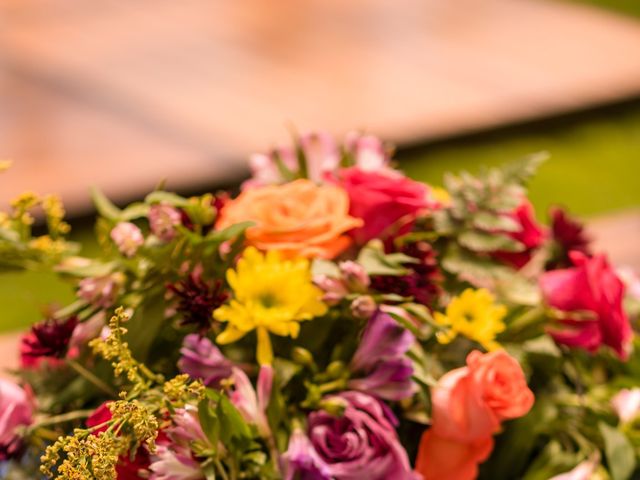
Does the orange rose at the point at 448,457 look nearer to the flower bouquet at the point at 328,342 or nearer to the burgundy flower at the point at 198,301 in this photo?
the flower bouquet at the point at 328,342

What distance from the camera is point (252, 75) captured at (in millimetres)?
2887

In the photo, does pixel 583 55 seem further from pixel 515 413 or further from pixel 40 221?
pixel 515 413

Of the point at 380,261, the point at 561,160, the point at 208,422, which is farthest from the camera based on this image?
the point at 561,160

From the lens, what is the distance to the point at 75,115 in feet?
8.41

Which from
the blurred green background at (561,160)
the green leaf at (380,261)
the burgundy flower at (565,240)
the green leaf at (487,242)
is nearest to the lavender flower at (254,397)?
the green leaf at (380,261)

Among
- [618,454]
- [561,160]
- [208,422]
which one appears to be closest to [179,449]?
[208,422]

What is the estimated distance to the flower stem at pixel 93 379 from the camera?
2.15ft

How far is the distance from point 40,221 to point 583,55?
1.80 metres

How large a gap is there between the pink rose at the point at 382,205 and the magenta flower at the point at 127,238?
0.16m

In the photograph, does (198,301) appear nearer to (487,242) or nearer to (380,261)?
(380,261)

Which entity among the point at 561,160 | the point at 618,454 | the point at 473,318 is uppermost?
the point at 473,318

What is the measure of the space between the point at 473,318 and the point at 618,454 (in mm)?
153

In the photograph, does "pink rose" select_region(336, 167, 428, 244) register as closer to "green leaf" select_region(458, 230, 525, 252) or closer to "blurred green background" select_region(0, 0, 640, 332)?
"green leaf" select_region(458, 230, 525, 252)

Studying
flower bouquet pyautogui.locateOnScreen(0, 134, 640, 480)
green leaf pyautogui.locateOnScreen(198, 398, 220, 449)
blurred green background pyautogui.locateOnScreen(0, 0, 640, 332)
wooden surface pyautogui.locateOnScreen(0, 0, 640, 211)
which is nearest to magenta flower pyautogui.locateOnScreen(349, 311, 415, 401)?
flower bouquet pyautogui.locateOnScreen(0, 134, 640, 480)
